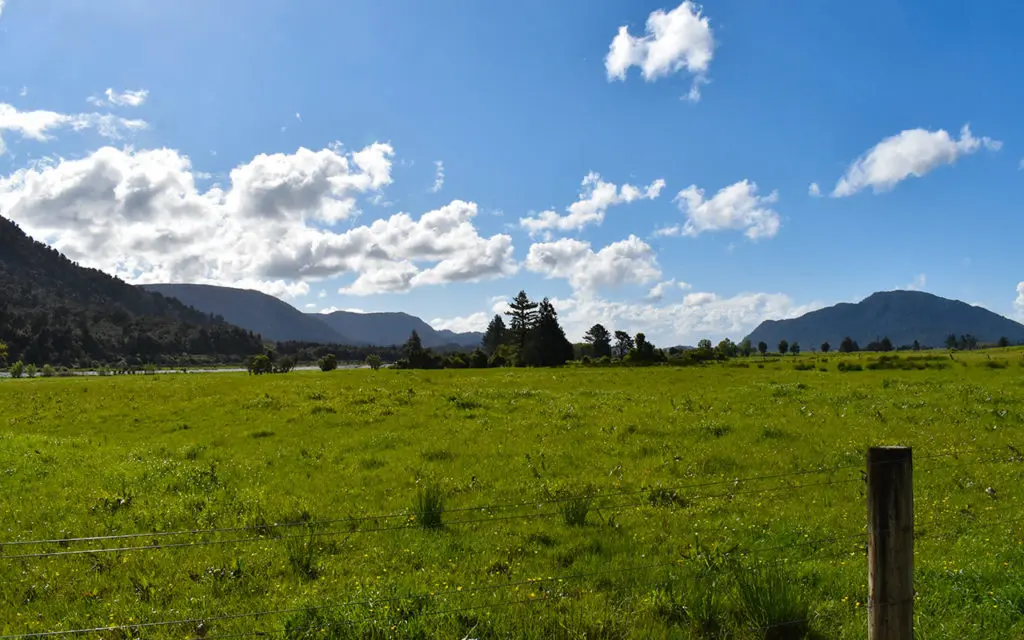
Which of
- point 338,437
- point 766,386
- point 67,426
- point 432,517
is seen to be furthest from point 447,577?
point 766,386

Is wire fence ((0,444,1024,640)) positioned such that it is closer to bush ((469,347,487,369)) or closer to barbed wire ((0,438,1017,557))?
barbed wire ((0,438,1017,557))

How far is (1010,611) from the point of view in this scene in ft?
27.9

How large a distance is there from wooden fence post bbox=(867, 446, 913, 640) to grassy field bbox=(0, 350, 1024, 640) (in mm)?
2177

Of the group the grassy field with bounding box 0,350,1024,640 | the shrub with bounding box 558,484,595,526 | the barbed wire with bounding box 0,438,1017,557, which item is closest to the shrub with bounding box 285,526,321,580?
the grassy field with bounding box 0,350,1024,640

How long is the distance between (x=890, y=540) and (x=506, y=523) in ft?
29.6

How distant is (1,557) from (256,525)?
4.63 metres

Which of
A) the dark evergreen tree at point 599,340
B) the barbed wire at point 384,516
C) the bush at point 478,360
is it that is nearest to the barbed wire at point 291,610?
the barbed wire at point 384,516

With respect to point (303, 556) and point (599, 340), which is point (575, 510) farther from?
point (599, 340)

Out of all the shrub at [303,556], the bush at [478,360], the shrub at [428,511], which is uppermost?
the bush at [478,360]

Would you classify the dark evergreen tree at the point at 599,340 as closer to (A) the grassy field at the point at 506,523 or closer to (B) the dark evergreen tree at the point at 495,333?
(B) the dark evergreen tree at the point at 495,333

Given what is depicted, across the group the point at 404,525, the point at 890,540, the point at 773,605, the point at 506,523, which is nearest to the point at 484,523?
the point at 506,523

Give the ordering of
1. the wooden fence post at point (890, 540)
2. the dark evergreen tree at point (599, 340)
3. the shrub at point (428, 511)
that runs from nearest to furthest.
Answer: the wooden fence post at point (890, 540), the shrub at point (428, 511), the dark evergreen tree at point (599, 340)

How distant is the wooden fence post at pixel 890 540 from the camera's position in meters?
5.90

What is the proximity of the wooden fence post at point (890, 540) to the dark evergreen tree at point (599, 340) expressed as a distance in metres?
166
